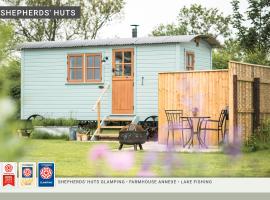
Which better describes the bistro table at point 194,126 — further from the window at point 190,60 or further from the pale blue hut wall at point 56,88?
the pale blue hut wall at point 56,88

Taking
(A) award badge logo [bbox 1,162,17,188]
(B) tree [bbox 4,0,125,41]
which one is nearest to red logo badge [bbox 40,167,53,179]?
(A) award badge logo [bbox 1,162,17,188]

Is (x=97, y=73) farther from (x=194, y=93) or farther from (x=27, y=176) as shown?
(x=27, y=176)

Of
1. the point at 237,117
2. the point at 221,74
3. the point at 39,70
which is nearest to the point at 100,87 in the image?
the point at 39,70

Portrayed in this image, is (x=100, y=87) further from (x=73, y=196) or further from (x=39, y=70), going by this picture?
(x=73, y=196)

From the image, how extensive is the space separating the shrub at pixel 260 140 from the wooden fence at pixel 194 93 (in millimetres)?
943

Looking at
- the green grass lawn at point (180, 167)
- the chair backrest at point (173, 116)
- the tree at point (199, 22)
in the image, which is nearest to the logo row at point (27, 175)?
the green grass lawn at point (180, 167)

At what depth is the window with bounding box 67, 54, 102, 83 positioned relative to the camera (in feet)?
41.1

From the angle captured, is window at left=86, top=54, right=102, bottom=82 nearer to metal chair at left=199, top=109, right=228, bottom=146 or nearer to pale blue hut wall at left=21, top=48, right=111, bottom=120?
pale blue hut wall at left=21, top=48, right=111, bottom=120

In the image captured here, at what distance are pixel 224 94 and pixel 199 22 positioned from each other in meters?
1.47

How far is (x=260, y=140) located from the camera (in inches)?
326

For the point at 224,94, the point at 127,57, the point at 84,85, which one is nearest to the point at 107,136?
the point at 84,85

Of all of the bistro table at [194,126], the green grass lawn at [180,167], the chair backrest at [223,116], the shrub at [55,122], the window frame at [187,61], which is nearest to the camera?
the green grass lawn at [180,167]

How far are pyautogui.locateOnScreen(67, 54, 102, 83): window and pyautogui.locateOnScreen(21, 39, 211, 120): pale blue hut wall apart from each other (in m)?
0.12

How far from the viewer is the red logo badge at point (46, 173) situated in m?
2.66
